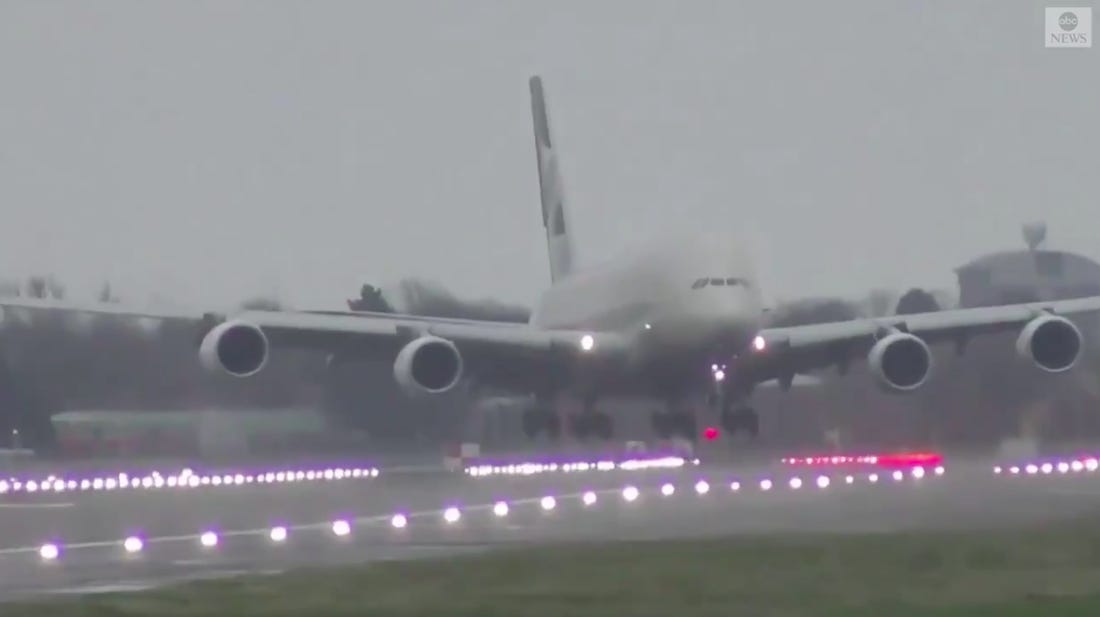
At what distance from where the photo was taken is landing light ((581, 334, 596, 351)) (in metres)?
49.5

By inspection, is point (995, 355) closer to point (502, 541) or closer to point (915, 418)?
point (915, 418)

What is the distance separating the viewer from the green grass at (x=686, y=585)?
17609 mm

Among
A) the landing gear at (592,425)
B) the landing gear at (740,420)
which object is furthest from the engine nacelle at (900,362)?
the landing gear at (592,425)

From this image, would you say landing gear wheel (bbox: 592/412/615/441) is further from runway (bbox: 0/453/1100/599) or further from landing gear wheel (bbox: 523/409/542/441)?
runway (bbox: 0/453/1100/599)

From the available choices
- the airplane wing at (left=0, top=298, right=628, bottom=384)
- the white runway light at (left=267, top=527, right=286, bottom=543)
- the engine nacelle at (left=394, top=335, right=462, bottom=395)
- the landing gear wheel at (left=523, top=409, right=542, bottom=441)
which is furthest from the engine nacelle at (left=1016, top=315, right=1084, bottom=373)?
the white runway light at (left=267, top=527, right=286, bottom=543)

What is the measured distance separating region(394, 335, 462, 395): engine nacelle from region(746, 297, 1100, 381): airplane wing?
23.0ft

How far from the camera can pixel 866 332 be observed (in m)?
51.7

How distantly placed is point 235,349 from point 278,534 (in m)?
22.6

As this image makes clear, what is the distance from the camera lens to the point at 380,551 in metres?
24.9

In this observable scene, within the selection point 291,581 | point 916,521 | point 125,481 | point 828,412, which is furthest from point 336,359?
point 291,581

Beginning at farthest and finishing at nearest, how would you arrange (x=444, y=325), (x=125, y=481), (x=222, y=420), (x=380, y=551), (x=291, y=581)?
(x=222, y=420) → (x=444, y=325) → (x=125, y=481) → (x=380, y=551) → (x=291, y=581)

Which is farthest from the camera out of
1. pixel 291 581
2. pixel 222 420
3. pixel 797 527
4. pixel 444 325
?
pixel 222 420

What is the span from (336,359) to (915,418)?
17076 millimetres

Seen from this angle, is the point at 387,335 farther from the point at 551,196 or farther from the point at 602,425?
the point at 551,196
